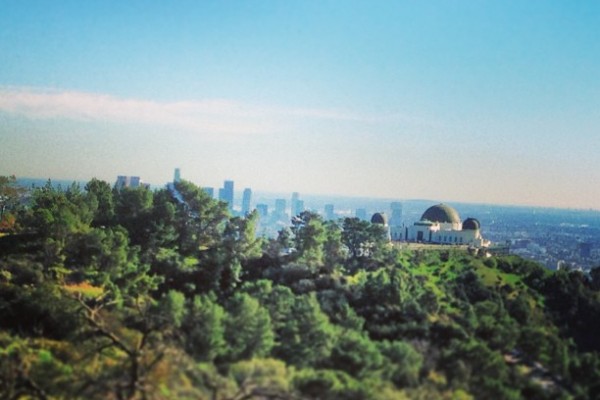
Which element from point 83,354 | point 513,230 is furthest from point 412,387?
point 513,230

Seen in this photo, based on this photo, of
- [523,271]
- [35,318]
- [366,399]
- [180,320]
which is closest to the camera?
[366,399]

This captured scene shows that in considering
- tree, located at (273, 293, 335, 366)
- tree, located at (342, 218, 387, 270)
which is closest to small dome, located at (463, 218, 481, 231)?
tree, located at (342, 218, 387, 270)

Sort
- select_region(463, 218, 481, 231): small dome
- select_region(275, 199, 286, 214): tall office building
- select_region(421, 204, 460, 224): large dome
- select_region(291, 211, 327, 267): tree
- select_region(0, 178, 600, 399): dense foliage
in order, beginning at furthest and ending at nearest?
select_region(275, 199, 286, 214): tall office building
select_region(421, 204, 460, 224): large dome
select_region(463, 218, 481, 231): small dome
select_region(291, 211, 327, 267): tree
select_region(0, 178, 600, 399): dense foliage

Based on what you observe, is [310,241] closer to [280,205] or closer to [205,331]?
[205,331]

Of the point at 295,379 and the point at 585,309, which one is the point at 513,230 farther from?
the point at 295,379

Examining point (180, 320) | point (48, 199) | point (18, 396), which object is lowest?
point (18, 396)

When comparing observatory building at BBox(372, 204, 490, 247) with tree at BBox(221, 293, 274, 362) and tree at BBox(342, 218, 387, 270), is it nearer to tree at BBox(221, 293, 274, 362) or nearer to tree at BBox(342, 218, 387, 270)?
tree at BBox(342, 218, 387, 270)

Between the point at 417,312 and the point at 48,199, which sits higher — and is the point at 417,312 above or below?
below
